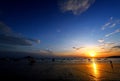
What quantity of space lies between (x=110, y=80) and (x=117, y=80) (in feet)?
3.67

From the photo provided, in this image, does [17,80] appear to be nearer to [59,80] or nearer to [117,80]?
[59,80]

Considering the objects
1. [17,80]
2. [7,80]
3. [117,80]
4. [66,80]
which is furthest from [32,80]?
[117,80]

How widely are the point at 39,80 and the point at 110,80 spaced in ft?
39.4

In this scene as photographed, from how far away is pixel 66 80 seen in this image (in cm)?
2158

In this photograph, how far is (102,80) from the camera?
21.4 meters

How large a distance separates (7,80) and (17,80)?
1654mm

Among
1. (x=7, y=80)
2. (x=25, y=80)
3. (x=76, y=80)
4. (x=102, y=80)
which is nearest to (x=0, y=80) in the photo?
(x=7, y=80)

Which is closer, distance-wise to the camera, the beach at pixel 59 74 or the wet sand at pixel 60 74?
the wet sand at pixel 60 74

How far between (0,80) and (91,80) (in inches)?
607

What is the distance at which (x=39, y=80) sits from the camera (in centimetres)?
2186

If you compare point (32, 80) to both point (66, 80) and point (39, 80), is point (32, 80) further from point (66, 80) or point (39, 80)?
point (66, 80)

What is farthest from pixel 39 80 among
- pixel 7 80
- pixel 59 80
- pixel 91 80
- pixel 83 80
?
pixel 91 80

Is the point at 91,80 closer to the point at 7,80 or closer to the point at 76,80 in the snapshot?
the point at 76,80

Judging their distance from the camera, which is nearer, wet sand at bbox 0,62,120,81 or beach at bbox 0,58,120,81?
wet sand at bbox 0,62,120,81
